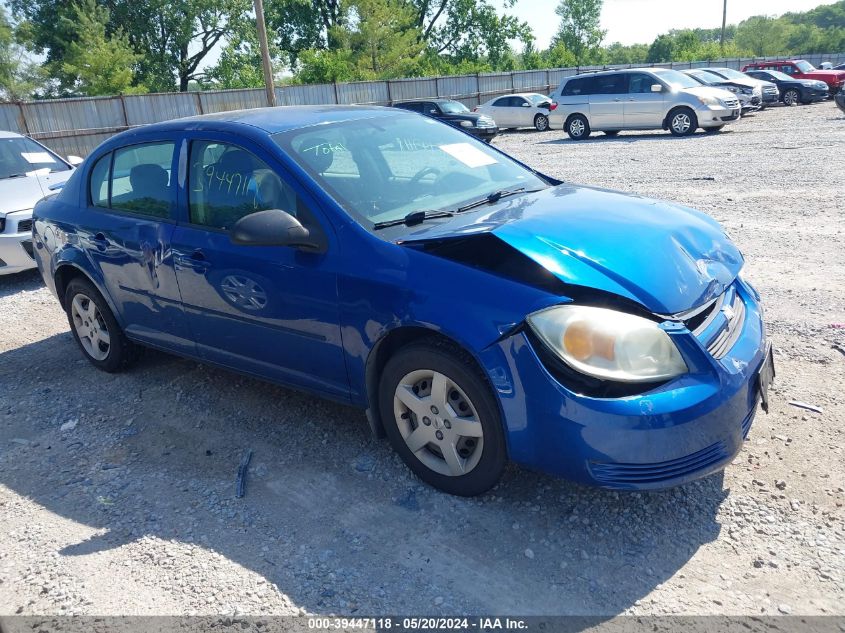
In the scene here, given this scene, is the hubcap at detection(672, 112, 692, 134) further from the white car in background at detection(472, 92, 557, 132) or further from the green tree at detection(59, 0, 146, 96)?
the green tree at detection(59, 0, 146, 96)

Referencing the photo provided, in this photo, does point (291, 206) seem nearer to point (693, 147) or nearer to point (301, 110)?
point (301, 110)

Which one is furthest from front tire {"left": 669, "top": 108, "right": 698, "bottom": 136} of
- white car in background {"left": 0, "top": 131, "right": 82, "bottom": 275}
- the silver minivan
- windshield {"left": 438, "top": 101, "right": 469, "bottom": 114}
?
white car in background {"left": 0, "top": 131, "right": 82, "bottom": 275}

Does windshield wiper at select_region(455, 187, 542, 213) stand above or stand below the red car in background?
above

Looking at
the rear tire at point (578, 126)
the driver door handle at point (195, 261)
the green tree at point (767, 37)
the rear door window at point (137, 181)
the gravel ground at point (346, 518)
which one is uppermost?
the green tree at point (767, 37)

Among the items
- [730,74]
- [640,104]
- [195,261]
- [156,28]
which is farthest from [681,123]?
[156,28]

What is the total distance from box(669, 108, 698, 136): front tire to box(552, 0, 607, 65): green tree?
236 feet

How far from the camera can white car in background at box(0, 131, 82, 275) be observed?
23.8ft

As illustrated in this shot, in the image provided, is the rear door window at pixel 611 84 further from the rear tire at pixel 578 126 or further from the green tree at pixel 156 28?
the green tree at pixel 156 28

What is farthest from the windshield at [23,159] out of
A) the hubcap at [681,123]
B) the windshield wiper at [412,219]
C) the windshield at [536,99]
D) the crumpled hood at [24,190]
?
the windshield at [536,99]

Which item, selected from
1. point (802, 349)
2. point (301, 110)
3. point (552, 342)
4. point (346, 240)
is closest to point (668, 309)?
point (552, 342)

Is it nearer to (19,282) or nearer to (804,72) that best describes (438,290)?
(19,282)

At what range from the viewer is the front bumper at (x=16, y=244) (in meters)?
7.22

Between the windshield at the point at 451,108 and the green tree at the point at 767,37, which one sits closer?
the windshield at the point at 451,108

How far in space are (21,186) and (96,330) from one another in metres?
4.00
